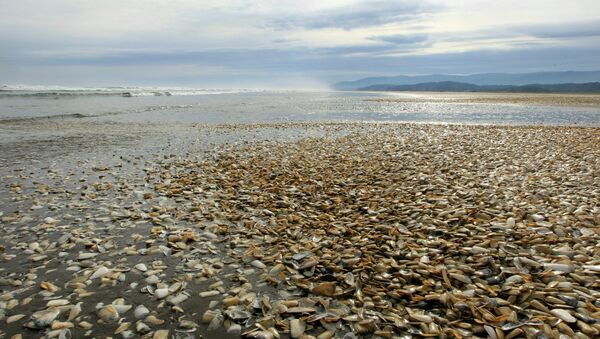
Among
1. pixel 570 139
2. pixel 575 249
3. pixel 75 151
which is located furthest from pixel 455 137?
pixel 75 151

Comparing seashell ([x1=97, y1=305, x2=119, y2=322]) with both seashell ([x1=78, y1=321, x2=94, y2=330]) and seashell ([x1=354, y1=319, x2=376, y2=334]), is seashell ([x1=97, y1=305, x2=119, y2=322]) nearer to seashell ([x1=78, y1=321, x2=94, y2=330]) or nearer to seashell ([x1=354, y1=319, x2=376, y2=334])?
seashell ([x1=78, y1=321, x2=94, y2=330])

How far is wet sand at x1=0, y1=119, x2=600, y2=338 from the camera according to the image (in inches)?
173

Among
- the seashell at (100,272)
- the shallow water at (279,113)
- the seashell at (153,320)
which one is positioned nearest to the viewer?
the seashell at (153,320)

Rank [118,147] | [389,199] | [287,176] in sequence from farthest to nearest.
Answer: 1. [118,147]
2. [287,176]
3. [389,199]

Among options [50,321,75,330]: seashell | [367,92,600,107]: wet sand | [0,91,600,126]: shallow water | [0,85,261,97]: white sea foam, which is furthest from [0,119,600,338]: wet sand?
[0,85,261,97]: white sea foam

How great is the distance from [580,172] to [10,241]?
571 inches

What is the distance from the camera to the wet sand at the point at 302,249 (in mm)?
4395

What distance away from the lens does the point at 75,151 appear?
15.6 m

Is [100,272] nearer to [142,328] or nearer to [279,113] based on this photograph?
[142,328]

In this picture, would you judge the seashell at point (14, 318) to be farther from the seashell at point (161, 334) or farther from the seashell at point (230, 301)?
the seashell at point (230, 301)

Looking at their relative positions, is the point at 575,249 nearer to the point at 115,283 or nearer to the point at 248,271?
the point at 248,271

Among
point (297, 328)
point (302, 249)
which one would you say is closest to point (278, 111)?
point (302, 249)

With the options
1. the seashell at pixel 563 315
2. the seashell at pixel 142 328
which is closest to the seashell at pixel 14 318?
the seashell at pixel 142 328

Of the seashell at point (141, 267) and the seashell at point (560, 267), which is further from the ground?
the seashell at point (560, 267)
